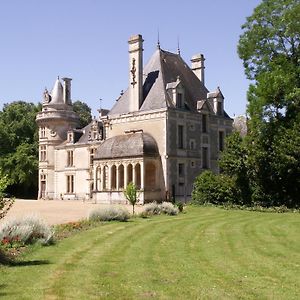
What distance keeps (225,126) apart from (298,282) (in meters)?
37.1

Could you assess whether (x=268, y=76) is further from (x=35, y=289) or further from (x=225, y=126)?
(x=35, y=289)

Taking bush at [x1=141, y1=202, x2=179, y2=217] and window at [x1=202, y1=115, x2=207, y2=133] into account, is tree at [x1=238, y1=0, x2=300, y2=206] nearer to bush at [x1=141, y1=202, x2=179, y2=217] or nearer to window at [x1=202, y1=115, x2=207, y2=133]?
bush at [x1=141, y1=202, x2=179, y2=217]

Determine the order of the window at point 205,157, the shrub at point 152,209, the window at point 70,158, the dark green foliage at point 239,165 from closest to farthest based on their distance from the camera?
the shrub at point 152,209 → the dark green foliage at point 239,165 → the window at point 205,157 → the window at point 70,158

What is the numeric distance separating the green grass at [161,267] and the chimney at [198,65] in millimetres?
32857

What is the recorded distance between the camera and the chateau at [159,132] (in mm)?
39562

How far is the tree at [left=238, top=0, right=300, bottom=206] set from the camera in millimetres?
28406

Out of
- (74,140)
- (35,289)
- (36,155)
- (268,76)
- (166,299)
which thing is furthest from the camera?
(36,155)

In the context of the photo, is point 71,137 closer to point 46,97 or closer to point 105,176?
point 46,97

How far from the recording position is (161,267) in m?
10.5

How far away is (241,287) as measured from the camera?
8.59 metres

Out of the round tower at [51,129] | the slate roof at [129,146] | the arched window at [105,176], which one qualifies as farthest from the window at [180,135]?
the round tower at [51,129]

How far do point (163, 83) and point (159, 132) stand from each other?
443 cm

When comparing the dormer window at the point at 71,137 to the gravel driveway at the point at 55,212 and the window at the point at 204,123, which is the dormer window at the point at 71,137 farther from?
the gravel driveway at the point at 55,212

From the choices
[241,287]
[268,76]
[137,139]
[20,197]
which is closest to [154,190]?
[137,139]
